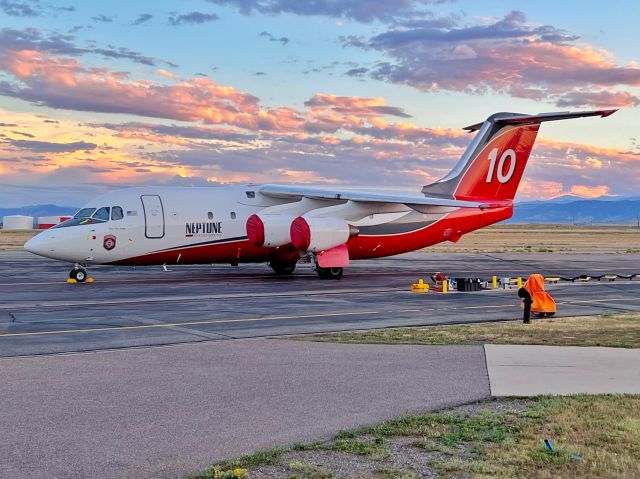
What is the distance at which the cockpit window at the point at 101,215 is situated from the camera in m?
26.2

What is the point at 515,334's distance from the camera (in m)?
14.2

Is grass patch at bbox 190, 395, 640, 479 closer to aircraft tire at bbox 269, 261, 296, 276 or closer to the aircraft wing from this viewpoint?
the aircraft wing

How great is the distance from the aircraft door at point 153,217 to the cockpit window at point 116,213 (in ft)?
2.77

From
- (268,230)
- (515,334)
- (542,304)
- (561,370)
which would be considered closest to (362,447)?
(561,370)

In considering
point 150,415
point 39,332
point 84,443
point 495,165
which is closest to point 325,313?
point 39,332

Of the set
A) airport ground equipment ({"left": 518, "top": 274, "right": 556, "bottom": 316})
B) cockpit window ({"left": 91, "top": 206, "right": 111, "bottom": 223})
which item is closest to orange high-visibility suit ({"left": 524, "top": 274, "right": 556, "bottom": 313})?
airport ground equipment ({"left": 518, "top": 274, "right": 556, "bottom": 316})

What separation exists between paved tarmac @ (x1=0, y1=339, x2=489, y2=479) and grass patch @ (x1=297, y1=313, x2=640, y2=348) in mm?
851

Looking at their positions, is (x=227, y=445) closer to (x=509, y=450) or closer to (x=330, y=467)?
(x=330, y=467)

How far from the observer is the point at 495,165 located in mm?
31922

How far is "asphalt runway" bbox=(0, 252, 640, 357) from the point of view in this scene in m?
14.3

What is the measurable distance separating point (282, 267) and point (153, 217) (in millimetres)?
6645

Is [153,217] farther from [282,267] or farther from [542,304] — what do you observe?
[542,304]

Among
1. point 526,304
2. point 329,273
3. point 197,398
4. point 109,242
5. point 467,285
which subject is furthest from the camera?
point 329,273

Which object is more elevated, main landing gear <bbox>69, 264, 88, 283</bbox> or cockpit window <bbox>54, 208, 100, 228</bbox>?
cockpit window <bbox>54, 208, 100, 228</bbox>
